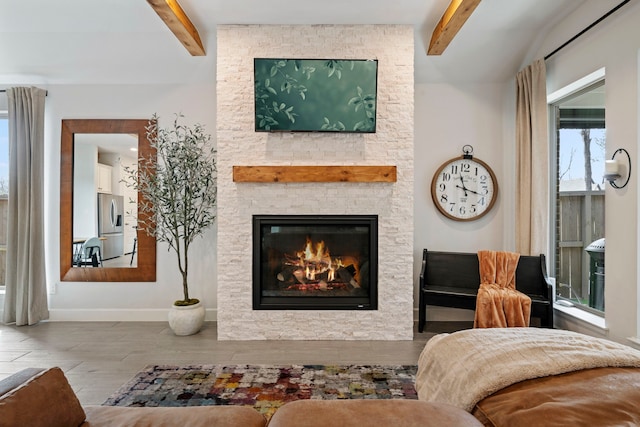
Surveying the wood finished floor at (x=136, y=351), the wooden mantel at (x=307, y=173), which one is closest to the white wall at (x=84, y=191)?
the wood finished floor at (x=136, y=351)

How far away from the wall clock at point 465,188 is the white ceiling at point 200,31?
920 millimetres

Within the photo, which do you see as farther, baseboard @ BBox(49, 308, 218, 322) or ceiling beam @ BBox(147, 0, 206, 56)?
baseboard @ BBox(49, 308, 218, 322)

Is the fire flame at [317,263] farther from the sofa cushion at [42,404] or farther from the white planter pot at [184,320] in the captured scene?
the sofa cushion at [42,404]

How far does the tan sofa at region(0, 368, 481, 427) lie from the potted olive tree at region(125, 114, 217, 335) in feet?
7.42

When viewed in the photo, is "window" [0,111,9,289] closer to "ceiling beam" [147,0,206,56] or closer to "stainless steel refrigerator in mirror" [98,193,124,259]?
"stainless steel refrigerator in mirror" [98,193,124,259]

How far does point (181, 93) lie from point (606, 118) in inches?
153

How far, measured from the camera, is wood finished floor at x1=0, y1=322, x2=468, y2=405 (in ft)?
8.51

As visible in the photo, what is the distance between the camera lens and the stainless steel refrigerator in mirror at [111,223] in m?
3.83

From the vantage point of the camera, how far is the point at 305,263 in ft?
11.2

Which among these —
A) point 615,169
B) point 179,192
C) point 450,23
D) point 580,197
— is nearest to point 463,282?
point 580,197

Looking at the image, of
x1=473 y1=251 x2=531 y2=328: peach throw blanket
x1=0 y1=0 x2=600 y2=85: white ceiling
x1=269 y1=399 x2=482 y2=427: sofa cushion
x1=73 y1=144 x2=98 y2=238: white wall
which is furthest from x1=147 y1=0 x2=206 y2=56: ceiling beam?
x1=473 y1=251 x2=531 y2=328: peach throw blanket

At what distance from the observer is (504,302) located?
9.66 ft

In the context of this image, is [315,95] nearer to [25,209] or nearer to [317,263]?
[317,263]

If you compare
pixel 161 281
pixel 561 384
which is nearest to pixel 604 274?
pixel 561 384
